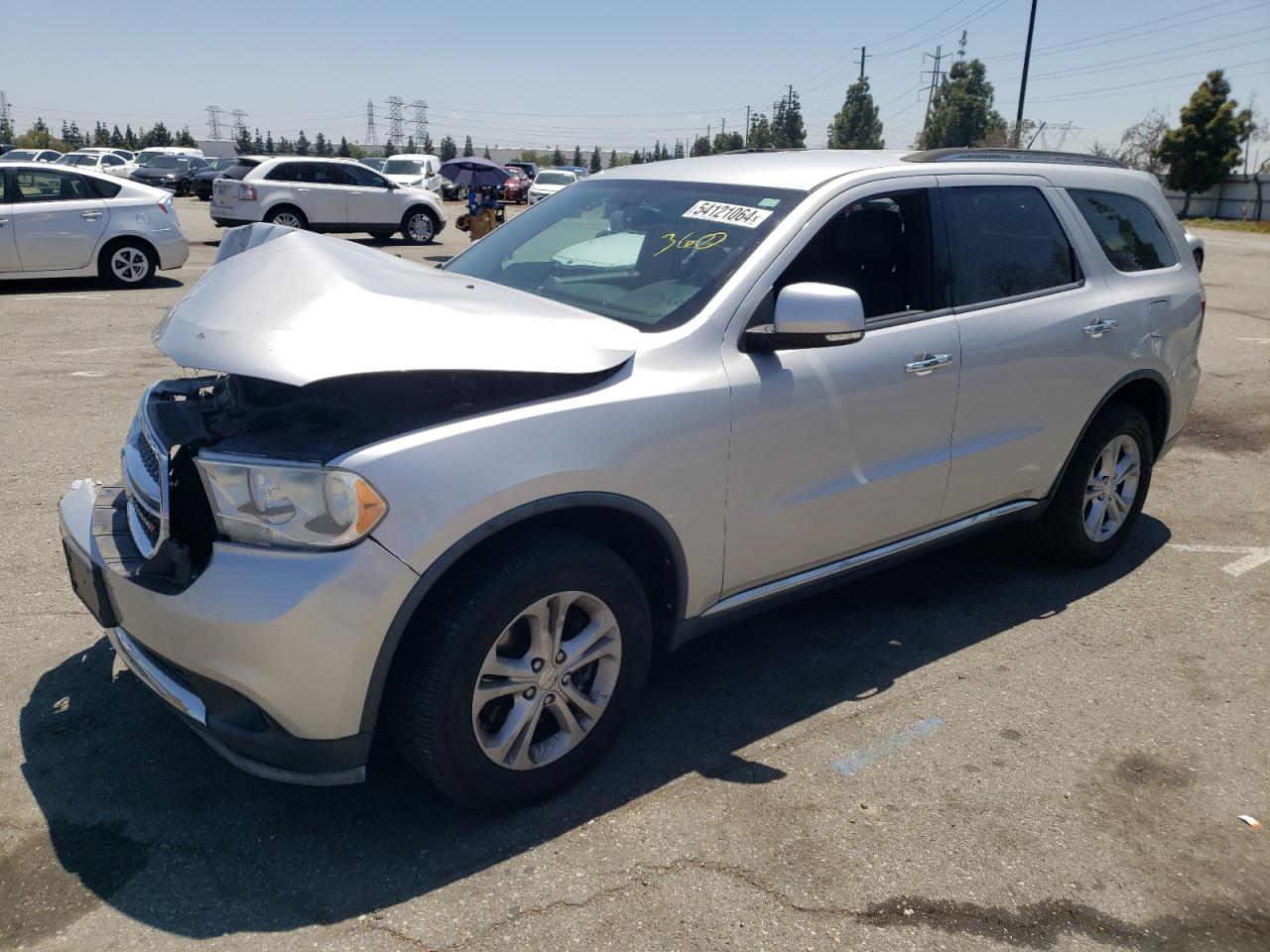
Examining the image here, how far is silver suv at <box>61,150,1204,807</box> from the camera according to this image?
2578 millimetres

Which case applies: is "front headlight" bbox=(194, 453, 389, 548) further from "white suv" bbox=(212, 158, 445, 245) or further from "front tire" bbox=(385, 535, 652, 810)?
"white suv" bbox=(212, 158, 445, 245)

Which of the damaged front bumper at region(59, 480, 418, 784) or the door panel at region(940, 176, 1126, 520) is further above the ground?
the door panel at region(940, 176, 1126, 520)

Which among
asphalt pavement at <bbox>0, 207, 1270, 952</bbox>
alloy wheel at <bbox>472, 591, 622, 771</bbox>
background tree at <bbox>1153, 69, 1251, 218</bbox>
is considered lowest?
asphalt pavement at <bbox>0, 207, 1270, 952</bbox>

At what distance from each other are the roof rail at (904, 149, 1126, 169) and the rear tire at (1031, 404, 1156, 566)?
1157 mm

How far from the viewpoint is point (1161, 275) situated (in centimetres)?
490

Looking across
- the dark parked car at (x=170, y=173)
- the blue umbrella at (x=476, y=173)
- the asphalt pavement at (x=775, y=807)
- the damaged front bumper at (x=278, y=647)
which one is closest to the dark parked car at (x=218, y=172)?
the dark parked car at (x=170, y=173)

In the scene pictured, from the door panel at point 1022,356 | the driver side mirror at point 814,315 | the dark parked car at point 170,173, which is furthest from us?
the dark parked car at point 170,173

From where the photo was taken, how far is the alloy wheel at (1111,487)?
4.79 m

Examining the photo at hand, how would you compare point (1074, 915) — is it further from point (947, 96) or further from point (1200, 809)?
point (947, 96)

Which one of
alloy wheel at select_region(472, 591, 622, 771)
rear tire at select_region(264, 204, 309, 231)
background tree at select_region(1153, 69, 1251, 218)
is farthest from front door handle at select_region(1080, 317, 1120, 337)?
background tree at select_region(1153, 69, 1251, 218)

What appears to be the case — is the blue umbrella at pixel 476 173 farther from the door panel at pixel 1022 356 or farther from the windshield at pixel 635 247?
the door panel at pixel 1022 356

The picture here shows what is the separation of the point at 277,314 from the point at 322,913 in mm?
1559

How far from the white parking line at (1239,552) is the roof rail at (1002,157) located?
1.99 meters

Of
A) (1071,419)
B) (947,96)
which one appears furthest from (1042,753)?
(947,96)
